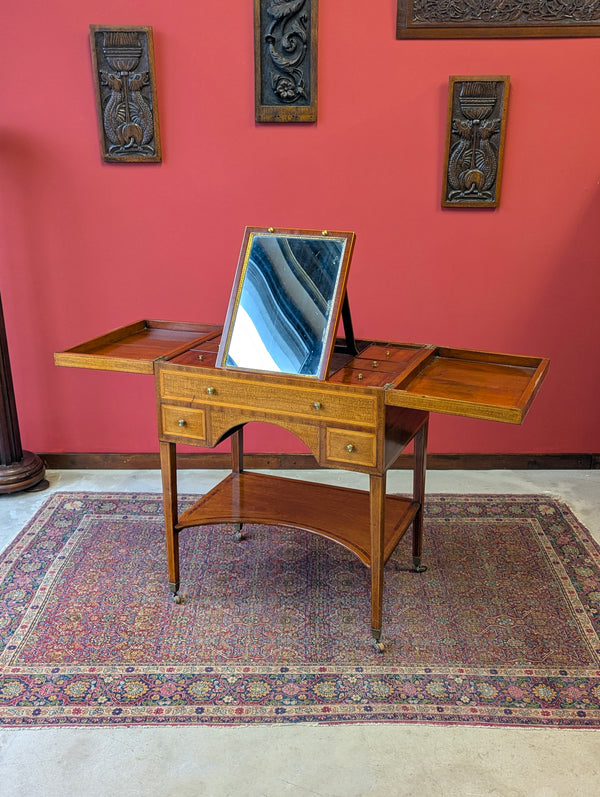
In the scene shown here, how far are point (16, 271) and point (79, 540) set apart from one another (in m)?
1.38

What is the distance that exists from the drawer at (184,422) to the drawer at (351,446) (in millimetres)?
452

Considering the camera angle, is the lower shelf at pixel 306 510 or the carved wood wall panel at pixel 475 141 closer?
the lower shelf at pixel 306 510

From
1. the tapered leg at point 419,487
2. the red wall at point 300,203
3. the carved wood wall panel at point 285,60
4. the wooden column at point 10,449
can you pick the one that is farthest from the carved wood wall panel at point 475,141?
the wooden column at point 10,449

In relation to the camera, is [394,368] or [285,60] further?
[285,60]

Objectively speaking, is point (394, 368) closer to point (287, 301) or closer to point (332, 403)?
point (332, 403)

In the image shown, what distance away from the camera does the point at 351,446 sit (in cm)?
231

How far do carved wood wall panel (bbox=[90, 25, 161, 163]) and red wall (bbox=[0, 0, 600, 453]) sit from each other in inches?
2.3

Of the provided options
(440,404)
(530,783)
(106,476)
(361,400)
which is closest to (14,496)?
(106,476)

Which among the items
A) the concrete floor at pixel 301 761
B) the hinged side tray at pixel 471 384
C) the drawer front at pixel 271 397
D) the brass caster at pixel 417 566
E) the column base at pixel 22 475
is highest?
the hinged side tray at pixel 471 384

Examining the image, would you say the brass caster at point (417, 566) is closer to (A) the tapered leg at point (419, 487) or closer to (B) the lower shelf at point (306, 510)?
(A) the tapered leg at point (419, 487)

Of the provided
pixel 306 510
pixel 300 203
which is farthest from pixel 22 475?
pixel 300 203

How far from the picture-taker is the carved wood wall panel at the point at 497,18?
3.23m

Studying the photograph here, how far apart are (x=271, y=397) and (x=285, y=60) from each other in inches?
69.0

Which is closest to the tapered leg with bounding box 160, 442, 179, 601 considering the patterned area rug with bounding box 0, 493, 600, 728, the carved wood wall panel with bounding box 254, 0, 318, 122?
the patterned area rug with bounding box 0, 493, 600, 728
